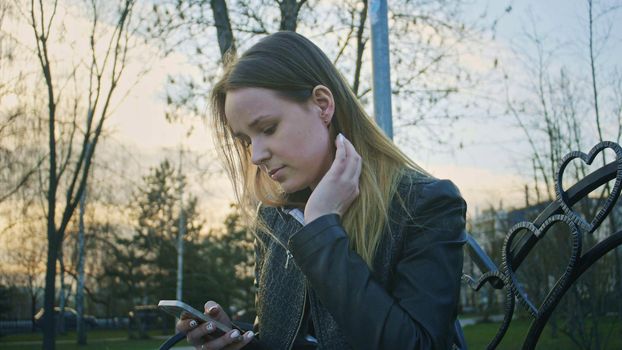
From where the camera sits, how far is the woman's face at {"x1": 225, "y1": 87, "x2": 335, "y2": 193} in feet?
6.20

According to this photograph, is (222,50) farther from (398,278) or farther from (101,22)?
(398,278)

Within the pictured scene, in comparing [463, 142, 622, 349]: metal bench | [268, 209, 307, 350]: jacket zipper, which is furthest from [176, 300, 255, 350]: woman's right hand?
[463, 142, 622, 349]: metal bench

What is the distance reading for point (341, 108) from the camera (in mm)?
2064

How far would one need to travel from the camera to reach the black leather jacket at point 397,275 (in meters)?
1.61

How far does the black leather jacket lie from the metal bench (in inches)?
9.7

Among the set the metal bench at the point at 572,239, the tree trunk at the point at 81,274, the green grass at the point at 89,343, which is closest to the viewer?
the metal bench at the point at 572,239

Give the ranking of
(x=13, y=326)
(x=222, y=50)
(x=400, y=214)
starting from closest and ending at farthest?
(x=400, y=214) < (x=222, y=50) < (x=13, y=326)

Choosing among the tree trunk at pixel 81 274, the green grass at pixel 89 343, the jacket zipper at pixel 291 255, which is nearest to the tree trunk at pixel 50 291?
the green grass at pixel 89 343

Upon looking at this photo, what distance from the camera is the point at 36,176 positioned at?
17.4 m

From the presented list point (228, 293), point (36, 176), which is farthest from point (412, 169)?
point (228, 293)

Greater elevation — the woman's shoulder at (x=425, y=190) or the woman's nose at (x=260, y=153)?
the woman's nose at (x=260, y=153)

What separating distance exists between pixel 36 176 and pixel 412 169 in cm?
1696

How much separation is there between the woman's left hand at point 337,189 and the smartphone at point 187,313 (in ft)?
1.40

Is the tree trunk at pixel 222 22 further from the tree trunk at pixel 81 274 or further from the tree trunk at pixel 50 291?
the tree trunk at pixel 81 274
